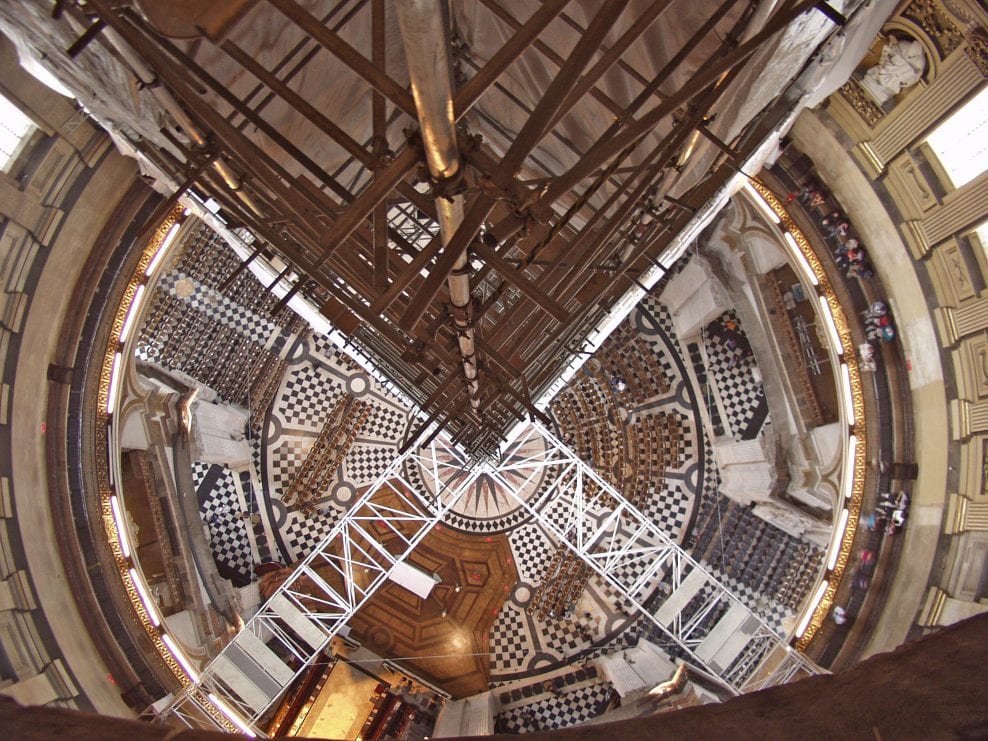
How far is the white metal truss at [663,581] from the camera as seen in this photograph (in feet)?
33.9

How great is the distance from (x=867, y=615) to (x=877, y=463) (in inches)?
86.9

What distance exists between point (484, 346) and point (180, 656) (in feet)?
26.3

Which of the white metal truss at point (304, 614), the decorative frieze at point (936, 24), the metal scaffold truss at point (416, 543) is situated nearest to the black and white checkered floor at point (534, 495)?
the metal scaffold truss at point (416, 543)

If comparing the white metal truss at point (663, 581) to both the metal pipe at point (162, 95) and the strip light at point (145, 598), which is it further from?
the metal pipe at point (162, 95)

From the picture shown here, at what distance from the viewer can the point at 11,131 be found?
7.18 metres

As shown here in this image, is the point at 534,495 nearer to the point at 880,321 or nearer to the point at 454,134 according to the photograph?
the point at 880,321

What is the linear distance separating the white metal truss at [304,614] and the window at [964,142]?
28.2 feet

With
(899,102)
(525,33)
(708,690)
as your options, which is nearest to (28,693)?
(525,33)

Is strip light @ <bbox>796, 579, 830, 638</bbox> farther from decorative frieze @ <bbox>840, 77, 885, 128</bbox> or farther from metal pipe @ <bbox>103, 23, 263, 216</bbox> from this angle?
metal pipe @ <bbox>103, 23, 263, 216</bbox>

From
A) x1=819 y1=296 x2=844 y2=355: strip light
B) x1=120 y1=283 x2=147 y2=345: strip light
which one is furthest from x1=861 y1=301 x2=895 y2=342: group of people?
x1=120 y1=283 x2=147 y2=345: strip light

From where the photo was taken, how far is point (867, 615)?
28.3 feet

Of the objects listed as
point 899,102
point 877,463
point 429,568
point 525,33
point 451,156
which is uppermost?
point 899,102

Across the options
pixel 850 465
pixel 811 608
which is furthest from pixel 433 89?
pixel 811 608

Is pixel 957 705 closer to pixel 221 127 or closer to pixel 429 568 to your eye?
pixel 221 127
